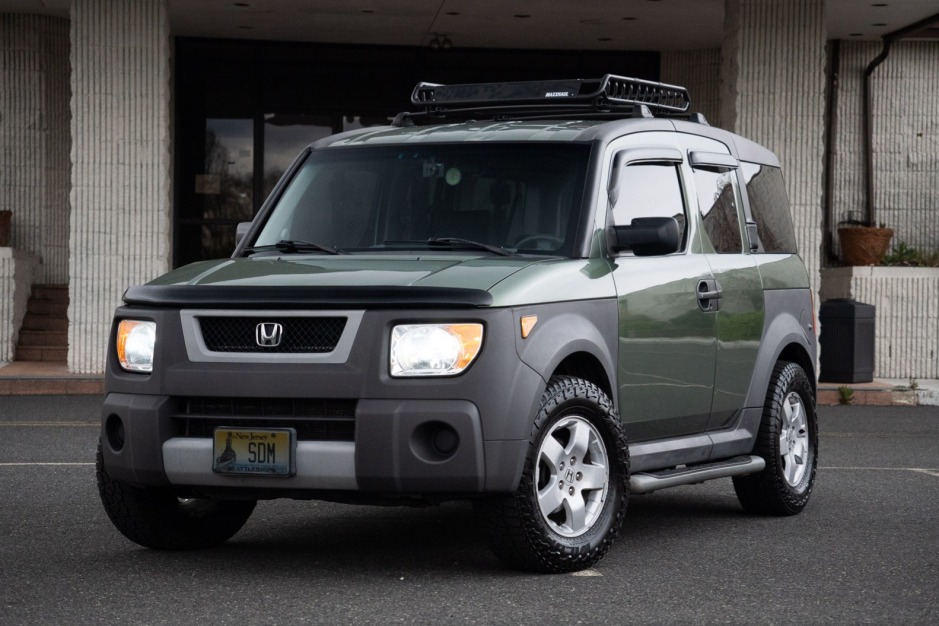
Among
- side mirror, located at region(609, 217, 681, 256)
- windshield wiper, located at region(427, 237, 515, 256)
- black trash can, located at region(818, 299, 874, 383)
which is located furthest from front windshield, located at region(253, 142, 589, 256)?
black trash can, located at region(818, 299, 874, 383)

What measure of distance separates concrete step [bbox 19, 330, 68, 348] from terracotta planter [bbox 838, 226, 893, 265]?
1038 centimetres

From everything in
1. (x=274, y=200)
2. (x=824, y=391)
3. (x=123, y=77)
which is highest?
(x=123, y=77)

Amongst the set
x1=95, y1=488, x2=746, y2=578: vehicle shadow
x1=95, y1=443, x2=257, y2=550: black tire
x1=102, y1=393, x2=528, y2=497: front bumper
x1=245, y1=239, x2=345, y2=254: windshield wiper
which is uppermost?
x1=245, y1=239, x2=345, y2=254: windshield wiper

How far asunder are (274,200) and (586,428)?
210 centimetres

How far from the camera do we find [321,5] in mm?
20375

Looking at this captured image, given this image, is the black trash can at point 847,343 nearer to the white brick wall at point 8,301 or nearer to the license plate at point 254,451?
the white brick wall at point 8,301

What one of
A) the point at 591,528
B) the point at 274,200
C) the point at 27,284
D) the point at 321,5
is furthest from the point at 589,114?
the point at 27,284

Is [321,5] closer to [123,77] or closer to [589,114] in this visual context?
[123,77]

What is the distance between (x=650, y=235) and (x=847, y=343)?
39.8 ft

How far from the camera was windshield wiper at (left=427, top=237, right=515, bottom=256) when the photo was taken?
6609 mm

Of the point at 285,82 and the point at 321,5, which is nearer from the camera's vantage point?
the point at 321,5

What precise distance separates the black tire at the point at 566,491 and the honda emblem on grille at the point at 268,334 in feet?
3.33

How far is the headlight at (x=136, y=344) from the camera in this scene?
6270 millimetres

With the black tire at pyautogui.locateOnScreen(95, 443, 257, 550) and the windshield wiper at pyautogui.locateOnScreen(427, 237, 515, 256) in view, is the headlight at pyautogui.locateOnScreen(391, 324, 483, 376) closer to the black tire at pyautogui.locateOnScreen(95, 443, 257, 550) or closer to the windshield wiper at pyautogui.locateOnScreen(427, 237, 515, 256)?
the windshield wiper at pyautogui.locateOnScreen(427, 237, 515, 256)
